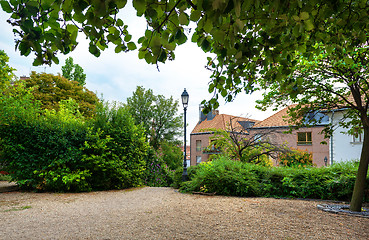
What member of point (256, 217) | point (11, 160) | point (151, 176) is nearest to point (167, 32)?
point (256, 217)

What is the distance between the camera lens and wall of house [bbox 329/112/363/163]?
14.8 m

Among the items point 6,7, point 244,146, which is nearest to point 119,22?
point 6,7

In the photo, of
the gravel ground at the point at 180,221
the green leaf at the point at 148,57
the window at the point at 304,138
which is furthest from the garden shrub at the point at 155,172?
the window at the point at 304,138

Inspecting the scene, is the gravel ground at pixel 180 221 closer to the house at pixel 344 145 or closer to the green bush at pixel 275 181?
the green bush at pixel 275 181

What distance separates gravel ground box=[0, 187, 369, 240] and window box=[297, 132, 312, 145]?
1841 cm

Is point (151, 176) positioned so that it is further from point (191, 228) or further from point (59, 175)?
point (191, 228)

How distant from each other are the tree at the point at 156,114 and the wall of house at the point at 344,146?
54.4 feet

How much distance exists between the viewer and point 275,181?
6.88 metres

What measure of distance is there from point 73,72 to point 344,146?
80.4ft

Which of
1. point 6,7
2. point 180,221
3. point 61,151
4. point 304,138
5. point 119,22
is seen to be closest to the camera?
point 6,7

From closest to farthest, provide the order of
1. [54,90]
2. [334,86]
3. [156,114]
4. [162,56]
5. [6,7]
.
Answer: [6,7] < [162,56] < [334,86] < [54,90] < [156,114]

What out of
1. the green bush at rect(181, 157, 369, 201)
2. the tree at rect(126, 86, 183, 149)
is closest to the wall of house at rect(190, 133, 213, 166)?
the tree at rect(126, 86, 183, 149)

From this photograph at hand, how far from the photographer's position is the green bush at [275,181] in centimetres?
605

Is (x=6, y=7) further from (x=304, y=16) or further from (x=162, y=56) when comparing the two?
(x=304, y=16)
